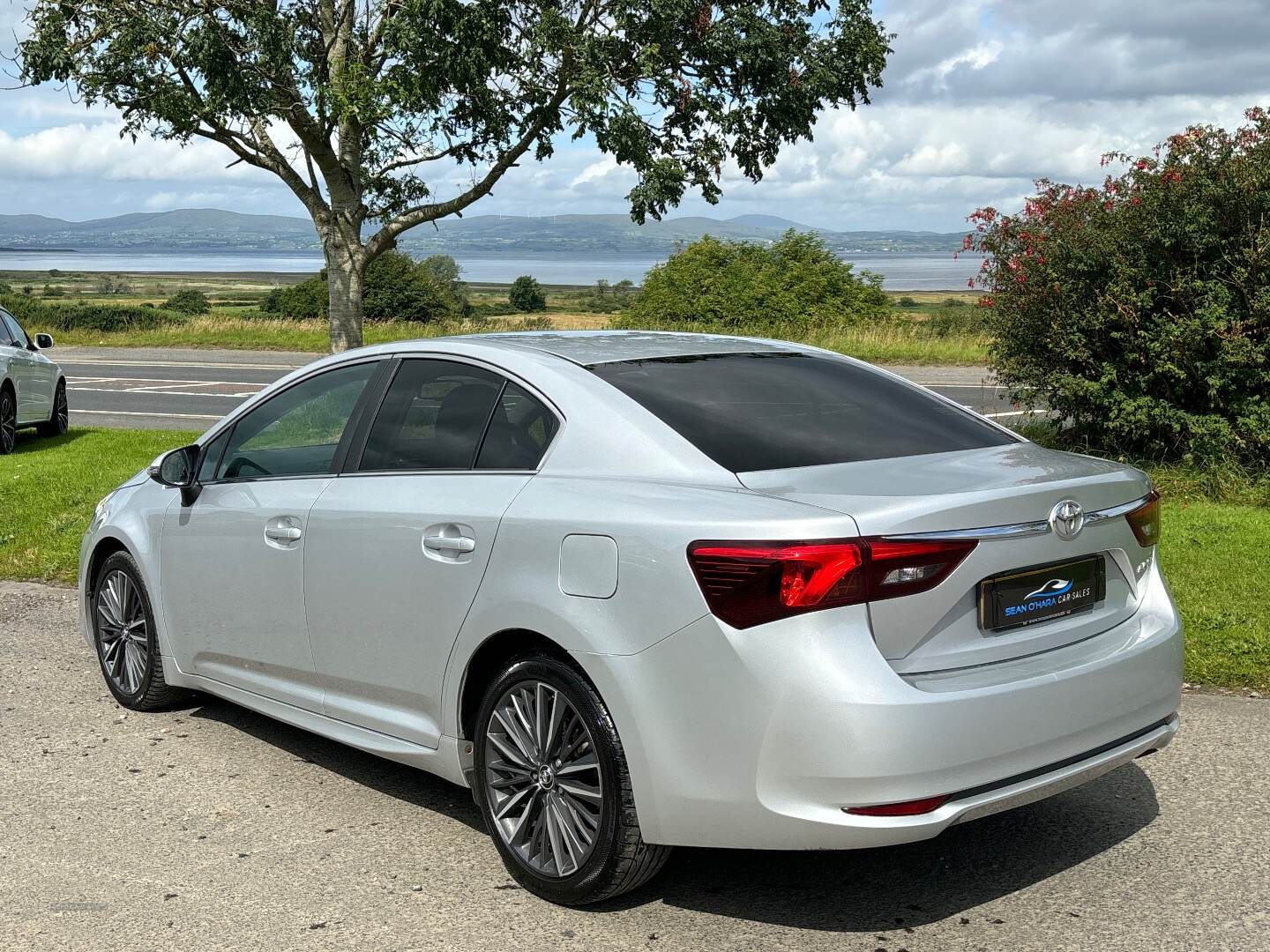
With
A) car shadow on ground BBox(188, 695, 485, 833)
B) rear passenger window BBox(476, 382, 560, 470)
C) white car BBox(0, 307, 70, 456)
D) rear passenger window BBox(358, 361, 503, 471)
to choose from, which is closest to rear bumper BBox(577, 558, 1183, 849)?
rear passenger window BBox(476, 382, 560, 470)

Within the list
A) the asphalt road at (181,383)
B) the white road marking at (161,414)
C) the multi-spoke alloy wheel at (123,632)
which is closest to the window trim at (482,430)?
the multi-spoke alloy wheel at (123,632)

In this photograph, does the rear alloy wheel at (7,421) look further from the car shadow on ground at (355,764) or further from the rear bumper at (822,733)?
the rear bumper at (822,733)

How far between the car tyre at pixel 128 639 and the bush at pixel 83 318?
3857 cm

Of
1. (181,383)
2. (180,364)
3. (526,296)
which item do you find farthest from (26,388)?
(526,296)

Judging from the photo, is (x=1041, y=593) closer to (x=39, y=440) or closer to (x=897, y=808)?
(x=897, y=808)

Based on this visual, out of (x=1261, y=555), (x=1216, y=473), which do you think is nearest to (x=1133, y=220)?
(x=1216, y=473)

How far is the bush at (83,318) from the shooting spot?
150ft

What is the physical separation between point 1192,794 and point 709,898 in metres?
1.89

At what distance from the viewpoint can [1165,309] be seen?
10742 millimetres

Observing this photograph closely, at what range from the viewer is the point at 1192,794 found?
15.6 feet

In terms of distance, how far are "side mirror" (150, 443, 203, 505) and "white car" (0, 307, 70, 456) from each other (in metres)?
10.3

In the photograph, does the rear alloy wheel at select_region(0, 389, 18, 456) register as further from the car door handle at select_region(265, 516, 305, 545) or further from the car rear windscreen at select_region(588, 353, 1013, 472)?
the car rear windscreen at select_region(588, 353, 1013, 472)

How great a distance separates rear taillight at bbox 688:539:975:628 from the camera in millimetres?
3385

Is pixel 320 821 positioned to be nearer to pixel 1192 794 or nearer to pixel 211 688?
pixel 211 688
